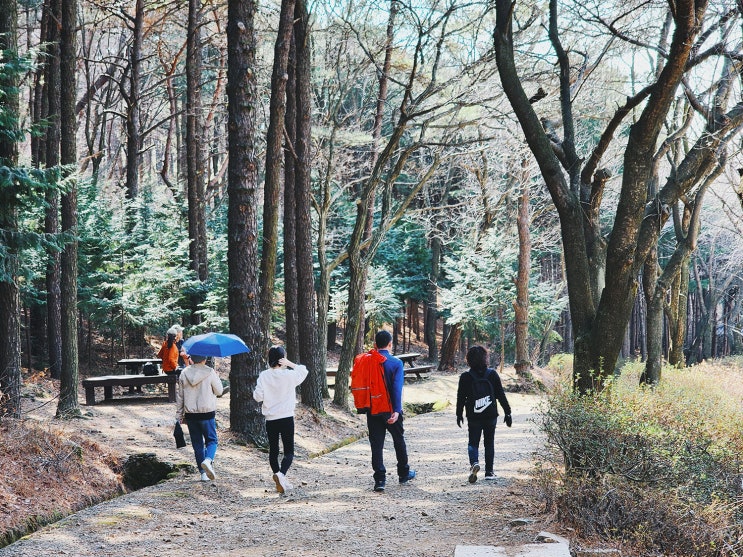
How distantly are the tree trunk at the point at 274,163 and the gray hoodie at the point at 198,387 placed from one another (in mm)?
4490

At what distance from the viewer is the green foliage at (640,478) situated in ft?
21.0

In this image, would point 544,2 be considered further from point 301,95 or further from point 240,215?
point 240,215

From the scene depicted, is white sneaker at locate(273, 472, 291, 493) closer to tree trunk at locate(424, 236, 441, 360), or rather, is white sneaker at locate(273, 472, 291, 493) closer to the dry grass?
the dry grass

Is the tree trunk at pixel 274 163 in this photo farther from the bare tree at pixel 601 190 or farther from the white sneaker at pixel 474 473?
the white sneaker at pixel 474 473

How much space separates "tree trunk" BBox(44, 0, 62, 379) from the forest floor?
4.49m

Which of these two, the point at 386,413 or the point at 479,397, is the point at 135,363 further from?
the point at 479,397

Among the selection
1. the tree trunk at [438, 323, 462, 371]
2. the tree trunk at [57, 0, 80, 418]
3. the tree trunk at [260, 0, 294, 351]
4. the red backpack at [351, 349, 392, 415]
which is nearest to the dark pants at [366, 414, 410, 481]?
the red backpack at [351, 349, 392, 415]

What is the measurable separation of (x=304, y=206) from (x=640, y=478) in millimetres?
10341

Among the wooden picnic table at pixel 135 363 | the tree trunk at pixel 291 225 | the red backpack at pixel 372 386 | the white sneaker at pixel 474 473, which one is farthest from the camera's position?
the wooden picnic table at pixel 135 363

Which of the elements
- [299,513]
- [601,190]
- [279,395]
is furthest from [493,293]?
[299,513]

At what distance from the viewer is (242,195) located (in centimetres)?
1149

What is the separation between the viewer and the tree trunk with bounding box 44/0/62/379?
1428 centimetres

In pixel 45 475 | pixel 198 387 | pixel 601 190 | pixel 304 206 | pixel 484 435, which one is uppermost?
pixel 304 206

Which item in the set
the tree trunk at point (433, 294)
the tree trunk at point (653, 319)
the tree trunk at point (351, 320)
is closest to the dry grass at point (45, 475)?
the tree trunk at point (351, 320)
